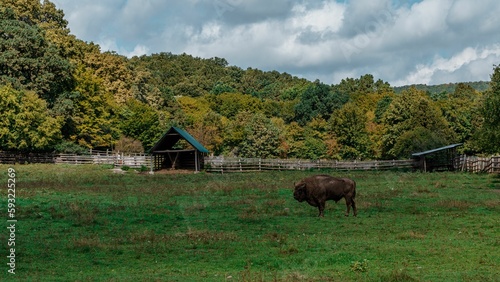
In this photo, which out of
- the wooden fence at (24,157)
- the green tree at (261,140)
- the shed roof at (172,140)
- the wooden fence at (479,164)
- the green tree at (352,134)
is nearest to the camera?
the wooden fence at (479,164)

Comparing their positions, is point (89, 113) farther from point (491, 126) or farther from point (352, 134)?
point (491, 126)

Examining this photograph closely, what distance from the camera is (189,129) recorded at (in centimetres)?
8906

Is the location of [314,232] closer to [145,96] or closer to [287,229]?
[287,229]

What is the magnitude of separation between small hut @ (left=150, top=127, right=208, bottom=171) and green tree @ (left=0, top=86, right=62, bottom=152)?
10.9 metres

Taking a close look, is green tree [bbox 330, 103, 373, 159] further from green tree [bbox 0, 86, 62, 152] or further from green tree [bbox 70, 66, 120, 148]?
green tree [bbox 0, 86, 62, 152]

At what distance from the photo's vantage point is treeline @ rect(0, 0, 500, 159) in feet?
197

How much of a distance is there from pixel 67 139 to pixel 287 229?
56.2 meters

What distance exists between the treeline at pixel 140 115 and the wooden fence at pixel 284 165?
21.7 ft

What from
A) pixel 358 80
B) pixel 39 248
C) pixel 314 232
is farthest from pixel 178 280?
pixel 358 80

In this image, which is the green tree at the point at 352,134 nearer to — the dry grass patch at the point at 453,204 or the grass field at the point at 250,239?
the grass field at the point at 250,239

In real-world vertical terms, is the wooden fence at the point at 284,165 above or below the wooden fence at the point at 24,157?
below

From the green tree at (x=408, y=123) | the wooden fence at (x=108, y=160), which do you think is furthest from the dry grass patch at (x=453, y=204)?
the green tree at (x=408, y=123)

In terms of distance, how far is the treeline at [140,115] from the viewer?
59.9 meters

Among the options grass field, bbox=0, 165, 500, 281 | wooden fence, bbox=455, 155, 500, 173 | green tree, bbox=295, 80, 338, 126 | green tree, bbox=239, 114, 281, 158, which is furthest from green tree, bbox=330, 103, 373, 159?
grass field, bbox=0, 165, 500, 281
